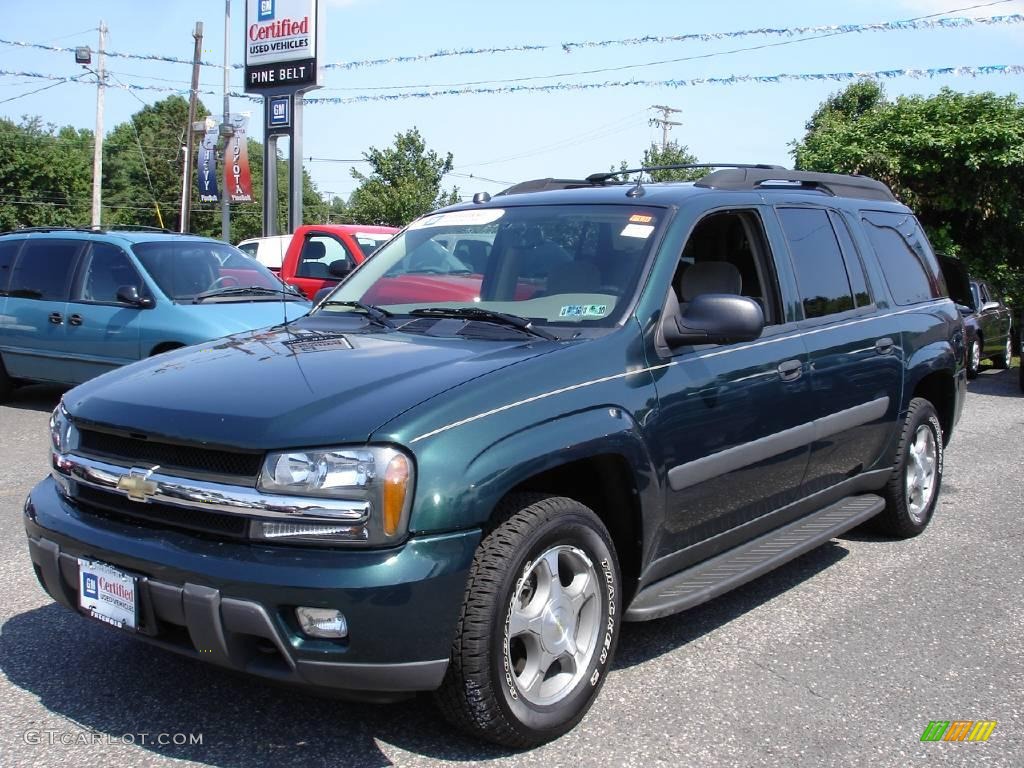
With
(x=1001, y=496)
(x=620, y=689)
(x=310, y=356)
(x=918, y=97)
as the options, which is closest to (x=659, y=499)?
(x=620, y=689)

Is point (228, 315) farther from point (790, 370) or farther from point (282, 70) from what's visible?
point (282, 70)

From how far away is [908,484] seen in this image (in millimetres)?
5770

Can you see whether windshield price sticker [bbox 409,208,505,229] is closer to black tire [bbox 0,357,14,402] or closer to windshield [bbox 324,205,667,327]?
windshield [bbox 324,205,667,327]

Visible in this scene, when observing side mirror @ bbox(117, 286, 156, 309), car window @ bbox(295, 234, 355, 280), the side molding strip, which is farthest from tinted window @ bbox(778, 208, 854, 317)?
car window @ bbox(295, 234, 355, 280)

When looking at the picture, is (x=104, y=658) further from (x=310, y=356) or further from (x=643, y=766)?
(x=643, y=766)

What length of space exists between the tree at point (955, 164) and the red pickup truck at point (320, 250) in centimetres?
870

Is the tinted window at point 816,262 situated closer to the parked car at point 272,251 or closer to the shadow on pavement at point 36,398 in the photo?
the shadow on pavement at point 36,398

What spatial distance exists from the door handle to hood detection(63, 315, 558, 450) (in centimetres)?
124

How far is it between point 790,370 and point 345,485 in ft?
7.53

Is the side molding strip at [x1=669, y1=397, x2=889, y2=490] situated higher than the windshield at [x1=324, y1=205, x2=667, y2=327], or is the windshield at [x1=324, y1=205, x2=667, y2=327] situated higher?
the windshield at [x1=324, y1=205, x2=667, y2=327]

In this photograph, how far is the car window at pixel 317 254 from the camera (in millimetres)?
13086

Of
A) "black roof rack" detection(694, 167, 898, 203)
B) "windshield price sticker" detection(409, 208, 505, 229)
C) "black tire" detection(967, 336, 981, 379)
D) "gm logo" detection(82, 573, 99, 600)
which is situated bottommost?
"black tire" detection(967, 336, 981, 379)

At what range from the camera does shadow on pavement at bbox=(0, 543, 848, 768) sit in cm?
321

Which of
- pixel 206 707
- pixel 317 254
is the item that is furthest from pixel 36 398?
pixel 206 707
